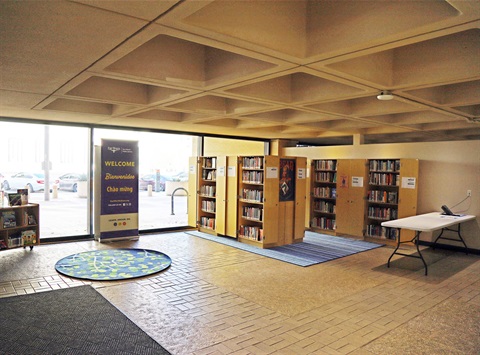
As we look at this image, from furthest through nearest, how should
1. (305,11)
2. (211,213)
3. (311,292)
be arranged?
1. (211,213)
2. (311,292)
3. (305,11)

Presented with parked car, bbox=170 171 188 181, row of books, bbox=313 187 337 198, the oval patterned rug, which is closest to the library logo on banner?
the oval patterned rug

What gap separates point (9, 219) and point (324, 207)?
7.76m

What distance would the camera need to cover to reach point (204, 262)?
6840mm

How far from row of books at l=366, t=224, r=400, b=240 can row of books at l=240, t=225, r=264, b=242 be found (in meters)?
2.98

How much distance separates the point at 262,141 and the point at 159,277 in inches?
276

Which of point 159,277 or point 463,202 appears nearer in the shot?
point 159,277

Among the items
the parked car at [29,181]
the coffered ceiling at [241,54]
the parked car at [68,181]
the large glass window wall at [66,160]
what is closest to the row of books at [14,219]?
the large glass window wall at [66,160]

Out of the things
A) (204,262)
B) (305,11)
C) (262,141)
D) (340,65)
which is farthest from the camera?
(262,141)

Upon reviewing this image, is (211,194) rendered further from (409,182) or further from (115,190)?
(409,182)

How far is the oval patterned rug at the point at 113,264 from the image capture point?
5.90 meters

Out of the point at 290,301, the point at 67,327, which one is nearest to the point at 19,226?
the point at 67,327

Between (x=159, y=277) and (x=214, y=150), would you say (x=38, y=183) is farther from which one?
(x=159, y=277)

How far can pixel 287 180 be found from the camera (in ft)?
28.2

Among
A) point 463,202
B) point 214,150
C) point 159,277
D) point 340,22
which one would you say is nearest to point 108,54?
point 340,22
